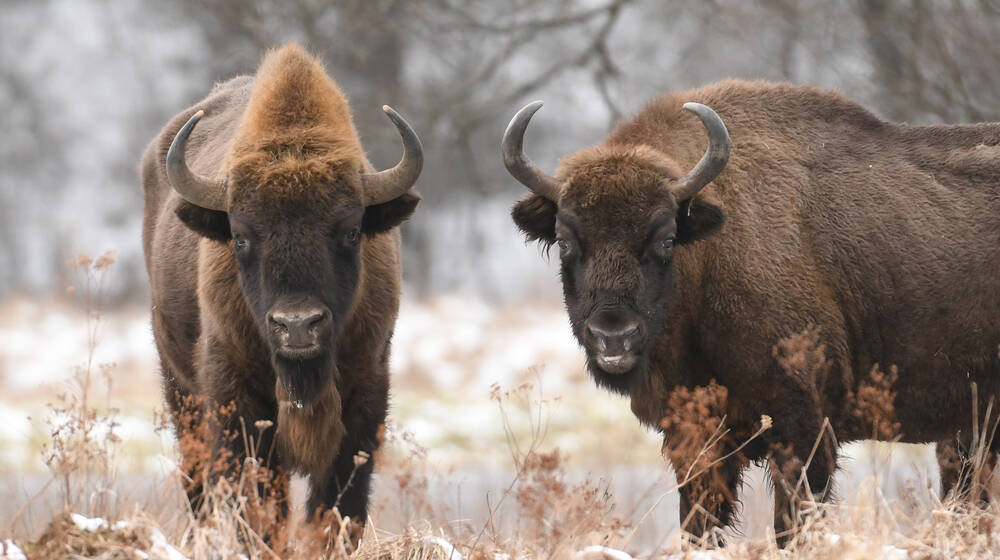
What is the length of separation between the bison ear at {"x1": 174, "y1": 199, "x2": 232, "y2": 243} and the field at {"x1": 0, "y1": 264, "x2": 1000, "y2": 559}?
1.73ft

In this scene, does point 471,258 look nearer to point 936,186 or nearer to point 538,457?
point 936,186

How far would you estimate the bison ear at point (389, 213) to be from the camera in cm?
627

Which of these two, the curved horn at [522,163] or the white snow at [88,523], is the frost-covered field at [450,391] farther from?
the white snow at [88,523]

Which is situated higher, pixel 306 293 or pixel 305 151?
pixel 305 151

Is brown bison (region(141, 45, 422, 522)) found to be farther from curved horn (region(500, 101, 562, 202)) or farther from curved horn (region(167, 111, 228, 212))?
curved horn (region(500, 101, 562, 202))

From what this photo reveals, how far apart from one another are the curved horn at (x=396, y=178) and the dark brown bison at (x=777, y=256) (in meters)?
0.59

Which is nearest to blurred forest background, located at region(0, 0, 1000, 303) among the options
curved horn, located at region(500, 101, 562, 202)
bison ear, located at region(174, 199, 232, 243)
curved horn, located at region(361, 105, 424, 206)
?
curved horn, located at region(500, 101, 562, 202)

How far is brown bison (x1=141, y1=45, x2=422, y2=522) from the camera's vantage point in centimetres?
574

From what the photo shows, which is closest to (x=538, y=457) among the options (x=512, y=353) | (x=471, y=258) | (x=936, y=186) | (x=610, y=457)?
(x=936, y=186)

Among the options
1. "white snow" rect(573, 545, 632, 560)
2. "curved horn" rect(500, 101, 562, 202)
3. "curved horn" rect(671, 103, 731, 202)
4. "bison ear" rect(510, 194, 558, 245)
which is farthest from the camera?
"bison ear" rect(510, 194, 558, 245)

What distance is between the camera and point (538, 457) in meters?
4.81

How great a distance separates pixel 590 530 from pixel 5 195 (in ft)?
74.4

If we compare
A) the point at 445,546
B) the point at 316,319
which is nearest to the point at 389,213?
the point at 316,319

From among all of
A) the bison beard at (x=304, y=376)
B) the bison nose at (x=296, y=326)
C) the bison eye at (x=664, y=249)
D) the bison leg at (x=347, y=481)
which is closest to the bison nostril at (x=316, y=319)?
the bison nose at (x=296, y=326)
